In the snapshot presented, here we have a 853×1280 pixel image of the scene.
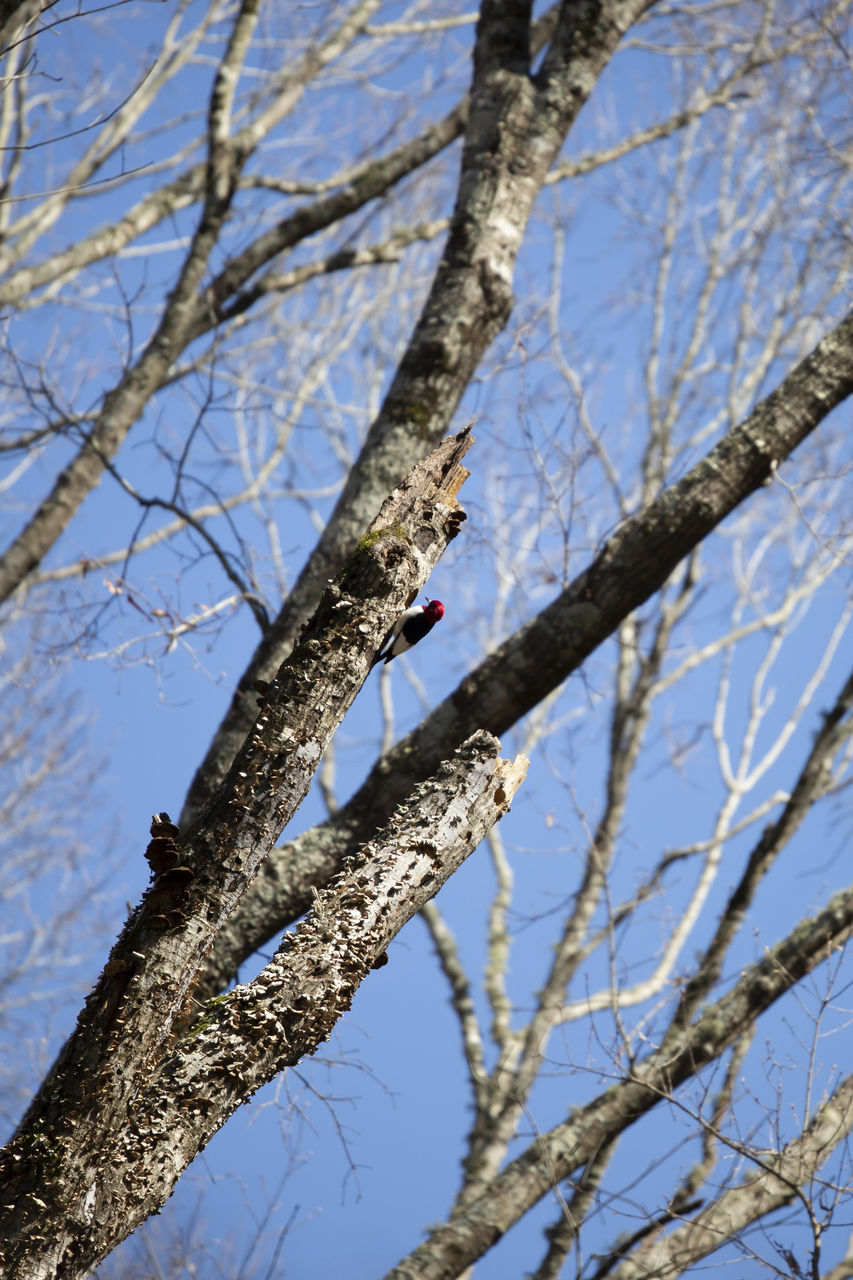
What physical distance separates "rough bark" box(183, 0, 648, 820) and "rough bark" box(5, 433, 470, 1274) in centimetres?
119

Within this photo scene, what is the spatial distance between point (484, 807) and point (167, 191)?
167 inches

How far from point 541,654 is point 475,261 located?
57.9 inches

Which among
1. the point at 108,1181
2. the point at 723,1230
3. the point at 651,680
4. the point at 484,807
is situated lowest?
the point at 723,1230

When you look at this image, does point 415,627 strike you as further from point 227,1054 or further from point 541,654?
point 227,1054

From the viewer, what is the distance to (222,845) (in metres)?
1.85

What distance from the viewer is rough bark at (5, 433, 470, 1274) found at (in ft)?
5.66

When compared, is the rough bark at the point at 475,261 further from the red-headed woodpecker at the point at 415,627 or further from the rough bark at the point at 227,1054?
the rough bark at the point at 227,1054

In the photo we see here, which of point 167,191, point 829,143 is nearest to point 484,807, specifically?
point 829,143

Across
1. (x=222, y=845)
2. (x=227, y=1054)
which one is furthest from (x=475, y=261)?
(x=227, y=1054)

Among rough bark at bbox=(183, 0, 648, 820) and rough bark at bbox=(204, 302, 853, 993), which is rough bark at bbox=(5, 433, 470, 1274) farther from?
rough bark at bbox=(183, 0, 648, 820)

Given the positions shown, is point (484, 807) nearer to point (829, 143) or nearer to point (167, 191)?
point (829, 143)

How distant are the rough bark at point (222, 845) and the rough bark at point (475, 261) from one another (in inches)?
46.9

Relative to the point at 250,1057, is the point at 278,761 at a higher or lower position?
higher

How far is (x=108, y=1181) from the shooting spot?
169 centimetres
